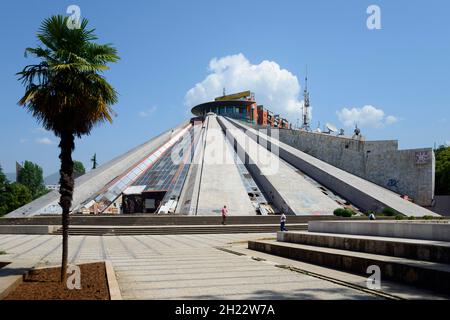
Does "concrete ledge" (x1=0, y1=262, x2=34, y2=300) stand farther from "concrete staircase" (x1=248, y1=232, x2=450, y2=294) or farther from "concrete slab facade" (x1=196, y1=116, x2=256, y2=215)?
"concrete slab facade" (x1=196, y1=116, x2=256, y2=215)

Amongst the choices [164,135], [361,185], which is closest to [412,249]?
[361,185]

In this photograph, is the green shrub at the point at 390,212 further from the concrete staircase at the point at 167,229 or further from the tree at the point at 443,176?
the tree at the point at 443,176

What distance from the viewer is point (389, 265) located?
7.66 meters

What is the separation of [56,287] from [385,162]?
102ft

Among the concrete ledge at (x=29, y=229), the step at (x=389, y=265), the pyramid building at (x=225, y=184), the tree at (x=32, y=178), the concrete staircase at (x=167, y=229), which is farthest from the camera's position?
the tree at (x=32, y=178)

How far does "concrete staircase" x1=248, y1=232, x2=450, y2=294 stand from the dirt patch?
5.22 meters

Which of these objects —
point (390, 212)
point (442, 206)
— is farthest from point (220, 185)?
point (442, 206)

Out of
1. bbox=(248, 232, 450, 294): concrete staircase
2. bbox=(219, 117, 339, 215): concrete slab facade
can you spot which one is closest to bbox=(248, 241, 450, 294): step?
bbox=(248, 232, 450, 294): concrete staircase

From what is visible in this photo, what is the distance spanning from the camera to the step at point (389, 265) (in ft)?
21.5

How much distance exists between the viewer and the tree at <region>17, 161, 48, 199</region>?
78125 mm

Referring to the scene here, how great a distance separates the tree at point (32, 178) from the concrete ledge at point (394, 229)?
75.7m

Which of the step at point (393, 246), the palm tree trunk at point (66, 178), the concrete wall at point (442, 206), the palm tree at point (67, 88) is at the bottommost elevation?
the concrete wall at point (442, 206)

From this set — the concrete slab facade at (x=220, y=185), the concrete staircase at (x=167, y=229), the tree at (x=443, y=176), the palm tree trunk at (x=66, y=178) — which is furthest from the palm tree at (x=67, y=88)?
the tree at (x=443, y=176)
